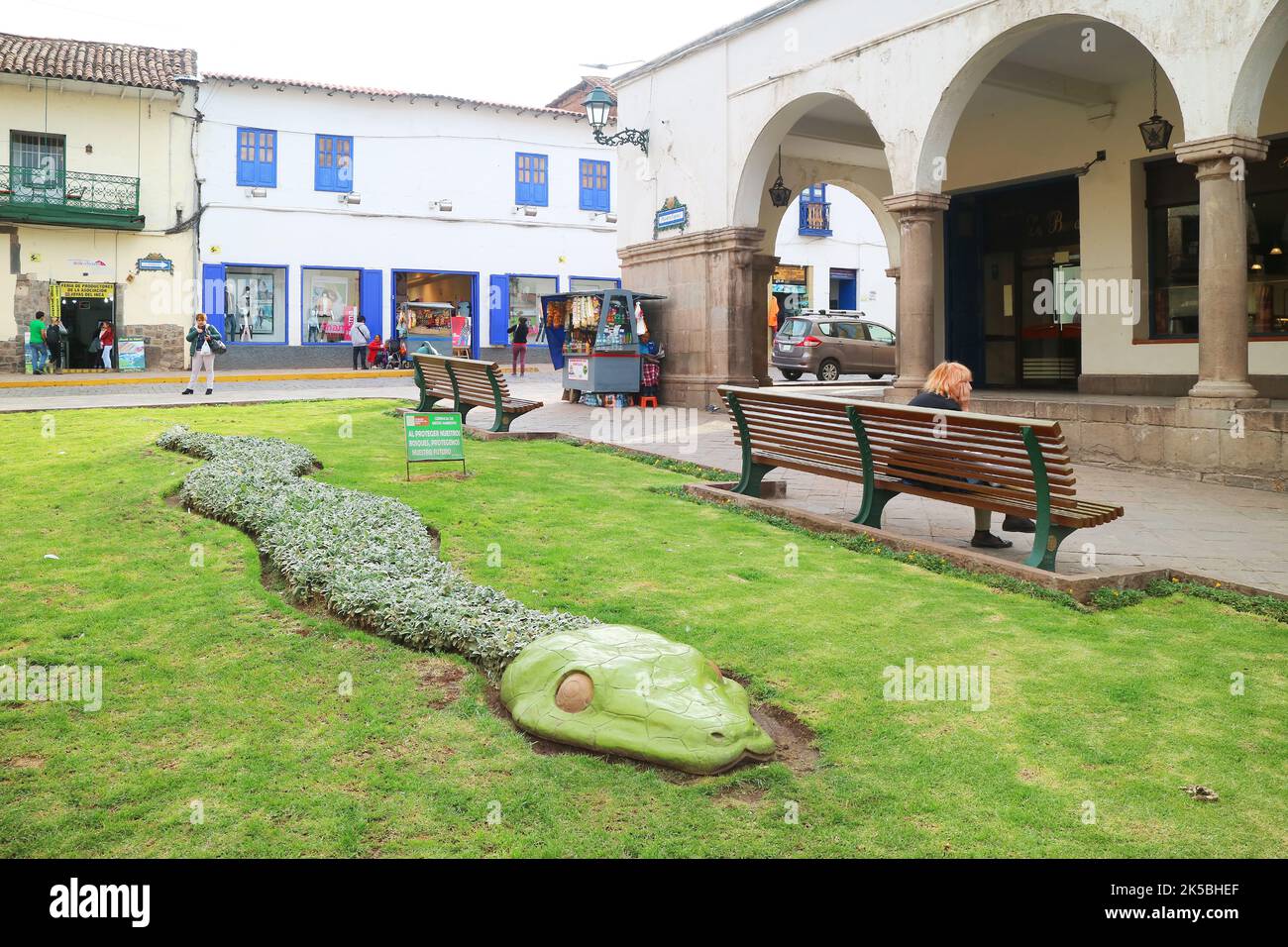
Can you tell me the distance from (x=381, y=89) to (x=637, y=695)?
31698mm

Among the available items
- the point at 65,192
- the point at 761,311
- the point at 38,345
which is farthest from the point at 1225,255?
the point at 65,192

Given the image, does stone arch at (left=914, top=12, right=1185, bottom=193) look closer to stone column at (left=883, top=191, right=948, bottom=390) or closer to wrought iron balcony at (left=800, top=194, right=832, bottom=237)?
stone column at (left=883, top=191, right=948, bottom=390)

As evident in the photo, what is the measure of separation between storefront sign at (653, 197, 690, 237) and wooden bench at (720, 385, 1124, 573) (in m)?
9.31

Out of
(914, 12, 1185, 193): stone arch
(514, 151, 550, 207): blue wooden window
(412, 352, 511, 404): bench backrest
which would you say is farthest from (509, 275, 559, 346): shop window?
(914, 12, 1185, 193): stone arch

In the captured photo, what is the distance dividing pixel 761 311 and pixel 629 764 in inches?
631

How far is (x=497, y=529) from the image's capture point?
723 centimetres

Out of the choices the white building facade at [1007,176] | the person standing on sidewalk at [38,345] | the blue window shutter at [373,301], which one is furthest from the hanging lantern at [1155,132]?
the person standing on sidewalk at [38,345]

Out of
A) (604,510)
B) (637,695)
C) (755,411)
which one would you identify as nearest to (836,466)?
(755,411)

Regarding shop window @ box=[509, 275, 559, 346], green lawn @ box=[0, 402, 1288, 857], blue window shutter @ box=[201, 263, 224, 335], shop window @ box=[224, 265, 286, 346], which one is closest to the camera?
green lawn @ box=[0, 402, 1288, 857]

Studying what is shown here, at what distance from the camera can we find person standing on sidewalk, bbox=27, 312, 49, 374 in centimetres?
2680

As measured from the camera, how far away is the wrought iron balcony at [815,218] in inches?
1492

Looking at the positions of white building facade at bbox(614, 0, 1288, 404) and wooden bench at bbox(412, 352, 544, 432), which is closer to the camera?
white building facade at bbox(614, 0, 1288, 404)

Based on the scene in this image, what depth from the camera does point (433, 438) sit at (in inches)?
360

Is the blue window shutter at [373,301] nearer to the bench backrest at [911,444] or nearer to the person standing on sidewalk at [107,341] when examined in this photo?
the person standing on sidewalk at [107,341]
